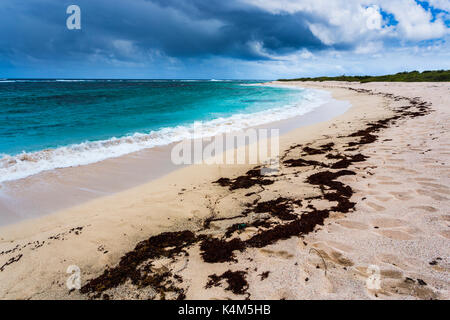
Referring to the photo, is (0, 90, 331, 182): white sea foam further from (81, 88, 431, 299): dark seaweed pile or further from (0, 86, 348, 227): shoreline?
(81, 88, 431, 299): dark seaweed pile

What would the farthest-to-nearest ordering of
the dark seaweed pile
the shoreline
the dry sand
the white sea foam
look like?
the white sea foam < the shoreline < the dark seaweed pile < the dry sand

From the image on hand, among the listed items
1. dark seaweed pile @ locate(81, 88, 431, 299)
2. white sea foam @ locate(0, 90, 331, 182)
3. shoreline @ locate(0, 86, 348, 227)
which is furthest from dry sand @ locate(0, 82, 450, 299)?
white sea foam @ locate(0, 90, 331, 182)

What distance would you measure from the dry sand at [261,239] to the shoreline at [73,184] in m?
0.47

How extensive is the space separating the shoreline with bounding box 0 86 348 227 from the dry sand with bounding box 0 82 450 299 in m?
0.47

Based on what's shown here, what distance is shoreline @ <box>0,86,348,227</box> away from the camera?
509 centimetres

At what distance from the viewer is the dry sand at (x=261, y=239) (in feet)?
7.97

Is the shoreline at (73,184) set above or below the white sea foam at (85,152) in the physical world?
below

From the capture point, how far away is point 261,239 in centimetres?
325

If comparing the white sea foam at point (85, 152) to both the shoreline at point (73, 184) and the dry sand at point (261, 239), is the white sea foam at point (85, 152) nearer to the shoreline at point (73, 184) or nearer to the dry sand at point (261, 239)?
the shoreline at point (73, 184)

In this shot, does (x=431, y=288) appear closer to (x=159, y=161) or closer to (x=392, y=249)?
(x=392, y=249)

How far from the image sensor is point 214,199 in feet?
16.1

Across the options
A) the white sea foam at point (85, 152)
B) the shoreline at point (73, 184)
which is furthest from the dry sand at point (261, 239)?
the white sea foam at point (85, 152)

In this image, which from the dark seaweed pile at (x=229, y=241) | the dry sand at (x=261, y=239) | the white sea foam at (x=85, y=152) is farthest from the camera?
the white sea foam at (x=85, y=152)
